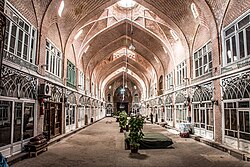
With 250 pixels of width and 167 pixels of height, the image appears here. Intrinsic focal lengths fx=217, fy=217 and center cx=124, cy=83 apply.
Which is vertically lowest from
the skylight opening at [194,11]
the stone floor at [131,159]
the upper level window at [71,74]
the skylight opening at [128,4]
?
the stone floor at [131,159]

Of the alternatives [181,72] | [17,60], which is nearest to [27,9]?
[17,60]

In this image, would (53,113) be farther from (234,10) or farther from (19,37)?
(234,10)

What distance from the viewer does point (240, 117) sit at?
8.72 m

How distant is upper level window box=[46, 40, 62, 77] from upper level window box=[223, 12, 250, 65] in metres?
8.83

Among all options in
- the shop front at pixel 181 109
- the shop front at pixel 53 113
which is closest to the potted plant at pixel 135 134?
the shop front at pixel 53 113

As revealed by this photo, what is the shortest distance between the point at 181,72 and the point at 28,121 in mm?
12260

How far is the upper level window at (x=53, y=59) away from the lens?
11.7 metres

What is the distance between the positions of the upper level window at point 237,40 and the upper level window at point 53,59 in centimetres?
883

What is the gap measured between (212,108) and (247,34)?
434 cm

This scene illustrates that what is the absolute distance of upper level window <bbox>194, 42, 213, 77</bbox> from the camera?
1209cm

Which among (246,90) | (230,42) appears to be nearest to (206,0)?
(230,42)

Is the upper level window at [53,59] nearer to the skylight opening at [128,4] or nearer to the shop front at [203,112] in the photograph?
the skylight opening at [128,4]

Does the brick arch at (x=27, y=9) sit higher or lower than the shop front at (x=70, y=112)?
higher

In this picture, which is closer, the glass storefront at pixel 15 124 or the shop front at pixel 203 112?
the glass storefront at pixel 15 124
